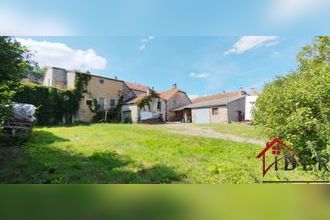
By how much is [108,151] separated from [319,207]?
2940mm

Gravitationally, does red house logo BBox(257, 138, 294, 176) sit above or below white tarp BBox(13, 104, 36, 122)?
below

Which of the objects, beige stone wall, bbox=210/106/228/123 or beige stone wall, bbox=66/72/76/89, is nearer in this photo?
beige stone wall, bbox=66/72/76/89

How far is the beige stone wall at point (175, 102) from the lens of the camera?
586 cm

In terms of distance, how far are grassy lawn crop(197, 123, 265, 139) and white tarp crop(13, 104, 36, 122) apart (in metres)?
2.80

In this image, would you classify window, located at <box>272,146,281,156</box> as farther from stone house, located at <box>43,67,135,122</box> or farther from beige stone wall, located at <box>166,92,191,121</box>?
stone house, located at <box>43,67,135,122</box>

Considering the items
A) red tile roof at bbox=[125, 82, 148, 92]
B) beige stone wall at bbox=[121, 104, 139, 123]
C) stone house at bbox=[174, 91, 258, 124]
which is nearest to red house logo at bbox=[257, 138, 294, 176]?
stone house at bbox=[174, 91, 258, 124]

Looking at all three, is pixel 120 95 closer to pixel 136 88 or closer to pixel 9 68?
pixel 136 88

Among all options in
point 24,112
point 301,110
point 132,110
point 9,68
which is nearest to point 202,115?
point 132,110

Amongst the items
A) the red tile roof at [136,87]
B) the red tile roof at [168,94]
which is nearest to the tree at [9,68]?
the red tile roof at [136,87]

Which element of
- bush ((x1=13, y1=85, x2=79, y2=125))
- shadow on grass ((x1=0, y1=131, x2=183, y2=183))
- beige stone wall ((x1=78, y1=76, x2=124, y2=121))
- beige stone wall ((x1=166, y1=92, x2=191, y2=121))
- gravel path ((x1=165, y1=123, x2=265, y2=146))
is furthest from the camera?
beige stone wall ((x1=78, y1=76, x2=124, y2=121))

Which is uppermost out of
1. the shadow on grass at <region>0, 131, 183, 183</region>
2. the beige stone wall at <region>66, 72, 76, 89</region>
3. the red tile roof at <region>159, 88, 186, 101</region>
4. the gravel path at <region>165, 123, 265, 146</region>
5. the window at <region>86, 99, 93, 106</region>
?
the beige stone wall at <region>66, 72, 76, 89</region>

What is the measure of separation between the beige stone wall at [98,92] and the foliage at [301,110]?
8.15 ft

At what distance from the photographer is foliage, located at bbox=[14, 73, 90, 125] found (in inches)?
219
